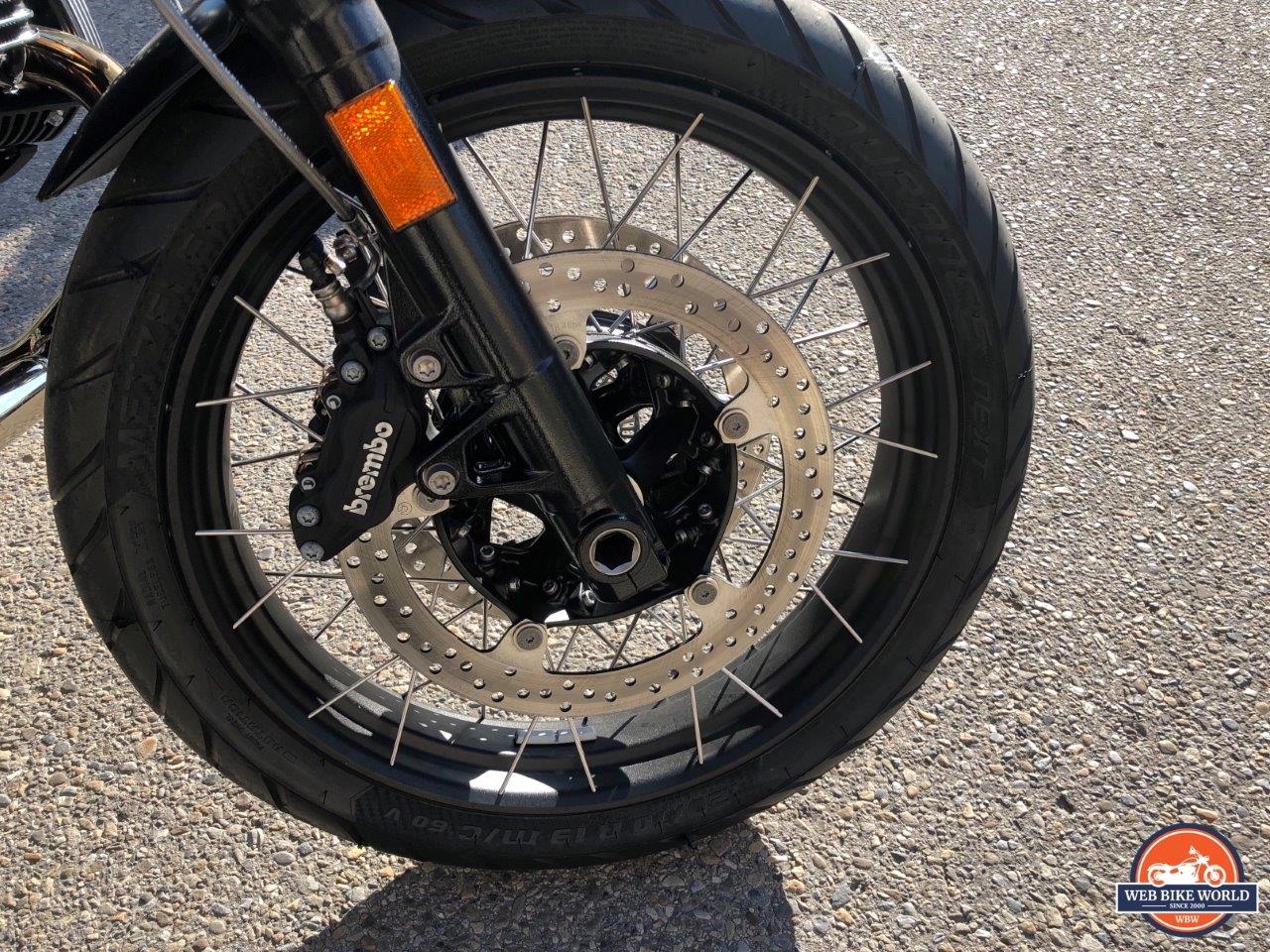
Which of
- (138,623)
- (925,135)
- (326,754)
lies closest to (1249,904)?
(925,135)

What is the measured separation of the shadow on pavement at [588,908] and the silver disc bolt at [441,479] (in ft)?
2.26

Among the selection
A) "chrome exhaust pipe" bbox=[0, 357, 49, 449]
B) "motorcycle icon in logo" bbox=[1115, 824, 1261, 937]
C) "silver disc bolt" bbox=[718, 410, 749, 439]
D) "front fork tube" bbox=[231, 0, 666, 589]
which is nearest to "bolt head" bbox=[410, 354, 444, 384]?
"front fork tube" bbox=[231, 0, 666, 589]

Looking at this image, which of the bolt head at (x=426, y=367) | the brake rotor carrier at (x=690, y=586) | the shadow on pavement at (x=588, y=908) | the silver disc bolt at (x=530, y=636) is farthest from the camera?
the shadow on pavement at (x=588, y=908)

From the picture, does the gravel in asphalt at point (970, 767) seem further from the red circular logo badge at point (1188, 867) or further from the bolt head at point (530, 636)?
the bolt head at point (530, 636)

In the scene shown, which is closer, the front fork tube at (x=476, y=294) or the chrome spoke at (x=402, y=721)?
the front fork tube at (x=476, y=294)

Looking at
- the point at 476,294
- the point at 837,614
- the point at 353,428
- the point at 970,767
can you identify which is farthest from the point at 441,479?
the point at 970,767

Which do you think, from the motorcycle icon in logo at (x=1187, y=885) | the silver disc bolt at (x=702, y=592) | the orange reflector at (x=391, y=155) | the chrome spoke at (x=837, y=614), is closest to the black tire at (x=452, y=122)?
the chrome spoke at (x=837, y=614)

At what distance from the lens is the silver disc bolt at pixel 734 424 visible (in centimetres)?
160

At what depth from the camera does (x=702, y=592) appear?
1684mm

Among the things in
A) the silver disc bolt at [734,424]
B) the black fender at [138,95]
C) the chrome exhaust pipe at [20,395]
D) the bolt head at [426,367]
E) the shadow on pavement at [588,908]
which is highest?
the black fender at [138,95]

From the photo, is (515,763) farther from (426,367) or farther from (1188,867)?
(1188,867)

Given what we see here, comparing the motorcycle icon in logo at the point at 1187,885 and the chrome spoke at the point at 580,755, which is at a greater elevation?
the chrome spoke at the point at 580,755

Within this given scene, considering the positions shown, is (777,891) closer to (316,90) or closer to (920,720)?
(920,720)

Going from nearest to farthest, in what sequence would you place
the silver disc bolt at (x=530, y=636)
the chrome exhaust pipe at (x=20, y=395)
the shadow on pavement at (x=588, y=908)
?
the silver disc bolt at (x=530, y=636), the shadow on pavement at (x=588, y=908), the chrome exhaust pipe at (x=20, y=395)
